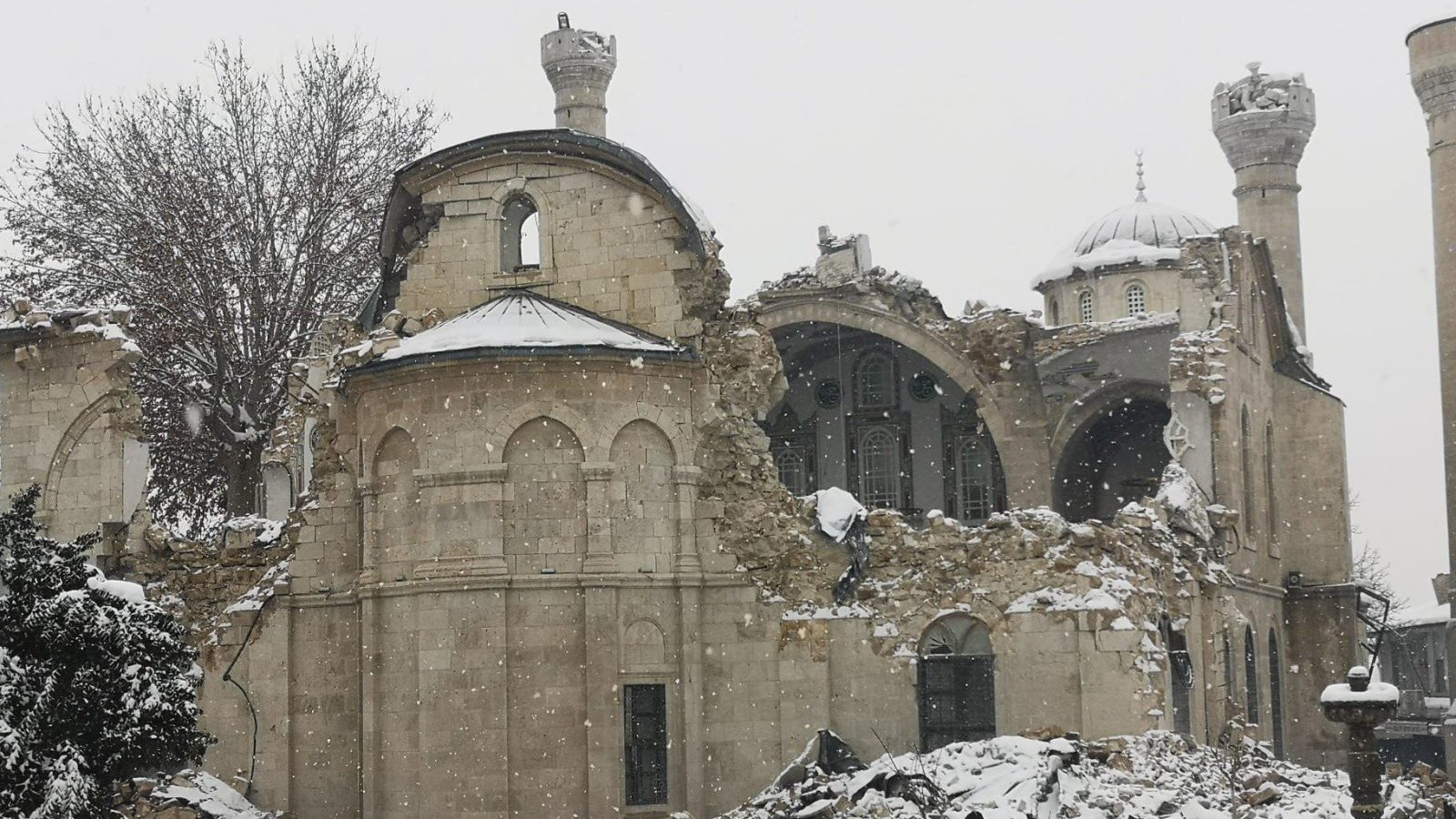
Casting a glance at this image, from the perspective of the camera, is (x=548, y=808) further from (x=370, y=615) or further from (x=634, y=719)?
(x=370, y=615)

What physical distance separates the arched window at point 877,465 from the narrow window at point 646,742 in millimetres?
16405

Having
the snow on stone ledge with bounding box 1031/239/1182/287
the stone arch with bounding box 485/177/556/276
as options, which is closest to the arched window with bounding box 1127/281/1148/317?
the snow on stone ledge with bounding box 1031/239/1182/287

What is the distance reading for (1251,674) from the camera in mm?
26828

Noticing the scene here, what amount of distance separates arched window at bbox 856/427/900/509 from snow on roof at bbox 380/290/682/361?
1536 cm

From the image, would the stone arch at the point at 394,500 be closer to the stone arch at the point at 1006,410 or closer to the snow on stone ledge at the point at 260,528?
the snow on stone ledge at the point at 260,528

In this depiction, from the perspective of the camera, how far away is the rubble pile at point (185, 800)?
1994 cm

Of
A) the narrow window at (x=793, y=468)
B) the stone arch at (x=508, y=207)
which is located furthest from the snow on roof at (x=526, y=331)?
the narrow window at (x=793, y=468)

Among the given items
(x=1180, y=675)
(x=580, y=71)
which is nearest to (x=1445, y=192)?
(x=1180, y=675)

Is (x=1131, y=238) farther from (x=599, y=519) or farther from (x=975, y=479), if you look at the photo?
(x=599, y=519)

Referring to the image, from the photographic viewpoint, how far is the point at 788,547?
2102 centimetres

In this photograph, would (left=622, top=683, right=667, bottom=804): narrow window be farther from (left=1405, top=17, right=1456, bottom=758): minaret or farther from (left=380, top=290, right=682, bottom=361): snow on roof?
(left=1405, top=17, right=1456, bottom=758): minaret

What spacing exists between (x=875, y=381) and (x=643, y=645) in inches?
660

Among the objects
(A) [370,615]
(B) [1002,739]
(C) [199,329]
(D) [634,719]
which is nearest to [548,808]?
(D) [634,719]

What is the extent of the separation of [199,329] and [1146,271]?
18.4 m
